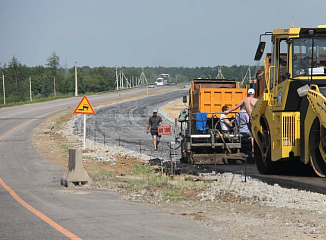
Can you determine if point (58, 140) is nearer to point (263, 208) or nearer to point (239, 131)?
point (239, 131)

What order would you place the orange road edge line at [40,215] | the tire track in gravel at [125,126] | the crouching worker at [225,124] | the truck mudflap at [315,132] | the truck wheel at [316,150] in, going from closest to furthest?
1. the orange road edge line at [40,215]
2. the truck mudflap at [315,132]
3. the truck wheel at [316,150]
4. the crouching worker at [225,124]
5. the tire track in gravel at [125,126]

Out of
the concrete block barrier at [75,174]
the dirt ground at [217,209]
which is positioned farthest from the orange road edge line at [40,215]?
the dirt ground at [217,209]

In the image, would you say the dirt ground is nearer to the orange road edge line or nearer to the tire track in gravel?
the orange road edge line

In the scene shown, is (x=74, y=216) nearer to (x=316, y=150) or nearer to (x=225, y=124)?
(x=316, y=150)

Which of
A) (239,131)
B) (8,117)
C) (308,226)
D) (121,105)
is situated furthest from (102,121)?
(308,226)

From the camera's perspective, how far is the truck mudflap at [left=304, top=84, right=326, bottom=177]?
11.3 metres

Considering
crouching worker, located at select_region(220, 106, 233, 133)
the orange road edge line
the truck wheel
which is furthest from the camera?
crouching worker, located at select_region(220, 106, 233, 133)

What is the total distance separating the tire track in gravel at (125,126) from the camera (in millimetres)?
30172

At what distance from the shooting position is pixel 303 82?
12133mm

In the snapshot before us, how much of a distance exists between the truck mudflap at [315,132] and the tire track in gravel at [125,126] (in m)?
11.6

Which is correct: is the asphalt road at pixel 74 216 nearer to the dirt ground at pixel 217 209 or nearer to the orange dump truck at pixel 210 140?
the dirt ground at pixel 217 209

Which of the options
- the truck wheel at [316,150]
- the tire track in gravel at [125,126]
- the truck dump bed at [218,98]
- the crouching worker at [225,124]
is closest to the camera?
the truck wheel at [316,150]

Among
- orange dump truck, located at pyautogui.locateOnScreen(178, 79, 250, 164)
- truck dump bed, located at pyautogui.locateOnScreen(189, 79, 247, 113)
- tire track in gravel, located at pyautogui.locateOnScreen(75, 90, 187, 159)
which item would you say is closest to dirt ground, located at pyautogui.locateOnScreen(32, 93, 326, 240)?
orange dump truck, located at pyautogui.locateOnScreen(178, 79, 250, 164)

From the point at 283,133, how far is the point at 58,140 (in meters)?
22.3
